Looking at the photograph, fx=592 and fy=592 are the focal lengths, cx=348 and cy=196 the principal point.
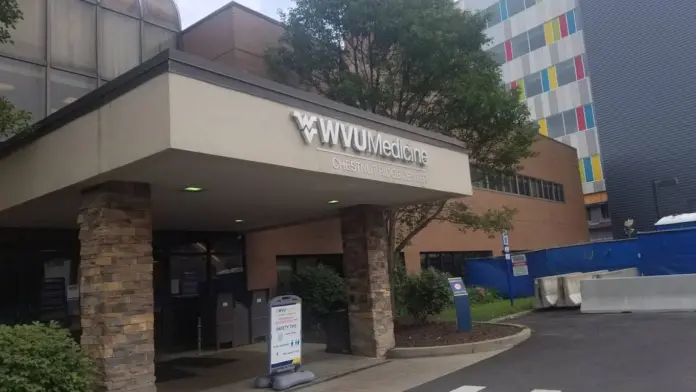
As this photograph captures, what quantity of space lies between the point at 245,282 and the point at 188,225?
267cm

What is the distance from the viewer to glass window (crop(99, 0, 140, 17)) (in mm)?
14500

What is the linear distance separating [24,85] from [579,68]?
44418 millimetres

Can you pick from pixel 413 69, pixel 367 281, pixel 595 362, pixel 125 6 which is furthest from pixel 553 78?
pixel 595 362

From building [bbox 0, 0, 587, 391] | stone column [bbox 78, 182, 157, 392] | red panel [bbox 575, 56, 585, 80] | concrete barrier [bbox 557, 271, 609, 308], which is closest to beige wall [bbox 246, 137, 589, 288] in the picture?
building [bbox 0, 0, 587, 391]

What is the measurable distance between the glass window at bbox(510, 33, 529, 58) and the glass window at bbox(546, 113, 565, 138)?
651 cm

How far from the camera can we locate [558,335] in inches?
508

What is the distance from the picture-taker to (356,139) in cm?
890

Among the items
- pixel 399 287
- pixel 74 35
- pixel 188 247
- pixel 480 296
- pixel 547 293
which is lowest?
pixel 480 296

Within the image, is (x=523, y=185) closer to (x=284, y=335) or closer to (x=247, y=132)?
(x=284, y=335)

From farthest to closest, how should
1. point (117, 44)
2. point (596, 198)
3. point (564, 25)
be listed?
1. point (596, 198)
2. point (564, 25)
3. point (117, 44)

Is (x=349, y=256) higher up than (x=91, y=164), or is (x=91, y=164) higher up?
(x=91, y=164)

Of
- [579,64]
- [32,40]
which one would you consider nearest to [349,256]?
[32,40]

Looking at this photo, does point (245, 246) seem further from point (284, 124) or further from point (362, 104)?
point (284, 124)

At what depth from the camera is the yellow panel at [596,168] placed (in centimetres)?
4781
